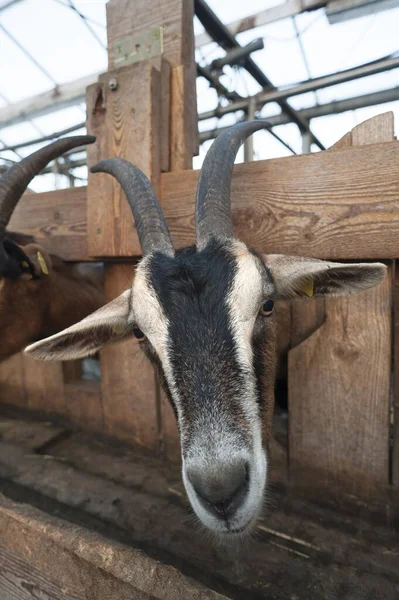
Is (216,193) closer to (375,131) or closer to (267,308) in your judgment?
(267,308)

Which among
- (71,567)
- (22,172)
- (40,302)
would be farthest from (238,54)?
(71,567)

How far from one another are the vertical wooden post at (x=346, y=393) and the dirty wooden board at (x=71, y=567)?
118 centimetres

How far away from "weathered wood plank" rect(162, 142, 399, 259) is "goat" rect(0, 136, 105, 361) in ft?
4.20

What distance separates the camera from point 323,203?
6.53ft

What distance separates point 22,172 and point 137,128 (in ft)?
3.08

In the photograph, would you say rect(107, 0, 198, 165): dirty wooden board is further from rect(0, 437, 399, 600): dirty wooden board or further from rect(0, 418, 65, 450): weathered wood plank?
rect(0, 418, 65, 450): weathered wood plank

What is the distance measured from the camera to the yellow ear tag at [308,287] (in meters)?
1.75

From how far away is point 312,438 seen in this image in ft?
7.06

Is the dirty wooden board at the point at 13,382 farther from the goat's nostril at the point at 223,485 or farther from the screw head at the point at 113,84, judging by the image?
the goat's nostril at the point at 223,485

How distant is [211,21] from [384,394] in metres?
3.76

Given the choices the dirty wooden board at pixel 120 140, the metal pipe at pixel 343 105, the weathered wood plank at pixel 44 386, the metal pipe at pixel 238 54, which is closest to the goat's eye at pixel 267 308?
the dirty wooden board at pixel 120 140

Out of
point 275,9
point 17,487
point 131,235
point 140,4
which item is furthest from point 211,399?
point 275,9

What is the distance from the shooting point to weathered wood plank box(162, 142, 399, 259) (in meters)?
1.84

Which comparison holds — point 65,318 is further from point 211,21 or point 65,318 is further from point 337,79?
point 337,79
